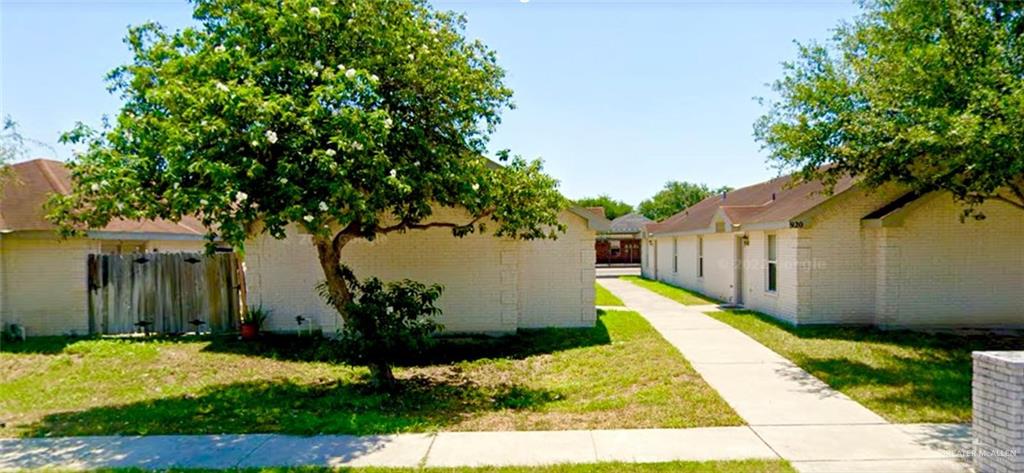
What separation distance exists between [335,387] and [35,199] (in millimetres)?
9631

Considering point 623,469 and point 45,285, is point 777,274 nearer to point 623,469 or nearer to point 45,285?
point 623,469

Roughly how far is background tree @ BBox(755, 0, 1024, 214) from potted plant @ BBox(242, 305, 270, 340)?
1165cm

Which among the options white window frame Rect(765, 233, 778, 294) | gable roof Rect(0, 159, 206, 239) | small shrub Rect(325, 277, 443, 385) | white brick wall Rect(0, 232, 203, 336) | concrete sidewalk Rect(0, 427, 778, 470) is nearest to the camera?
concrete sidewalk Rect(0, 427, 778, 470)

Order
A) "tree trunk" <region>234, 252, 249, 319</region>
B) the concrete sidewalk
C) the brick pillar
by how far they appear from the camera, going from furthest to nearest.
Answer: "tree trunk" <region>234, 252, 249, 319</region>, the concrete sidewalk, the brick pillar

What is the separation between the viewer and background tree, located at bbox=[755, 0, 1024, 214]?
8.52 metres

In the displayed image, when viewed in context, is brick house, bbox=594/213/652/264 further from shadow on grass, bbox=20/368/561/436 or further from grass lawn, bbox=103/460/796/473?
grass lawn, bbox=103/460/796/473

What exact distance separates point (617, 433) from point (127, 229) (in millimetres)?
13284

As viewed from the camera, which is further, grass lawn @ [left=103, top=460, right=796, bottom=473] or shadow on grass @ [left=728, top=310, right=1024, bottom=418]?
shadow on grass @ [left=728, top=310, right=1024, bottom=418]

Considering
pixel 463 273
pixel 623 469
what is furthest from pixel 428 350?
pixel 623 469

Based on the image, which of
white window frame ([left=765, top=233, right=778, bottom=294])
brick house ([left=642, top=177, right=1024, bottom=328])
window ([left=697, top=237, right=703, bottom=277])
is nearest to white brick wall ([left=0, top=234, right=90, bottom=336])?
brick house ([left=642, top=177, right=1024, bottom=328])

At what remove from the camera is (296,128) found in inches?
277


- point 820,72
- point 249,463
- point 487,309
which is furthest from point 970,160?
point 249,463

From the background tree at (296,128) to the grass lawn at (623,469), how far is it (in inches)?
107

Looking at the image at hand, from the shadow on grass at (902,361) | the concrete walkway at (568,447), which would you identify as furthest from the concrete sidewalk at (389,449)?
the shadow on grass at (902,361)
